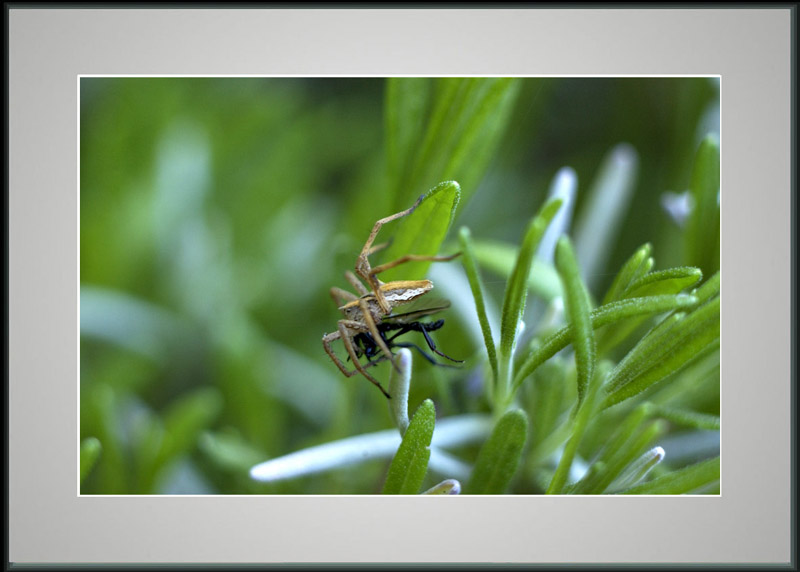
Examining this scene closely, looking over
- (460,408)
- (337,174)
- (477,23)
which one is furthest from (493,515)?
(337,174)

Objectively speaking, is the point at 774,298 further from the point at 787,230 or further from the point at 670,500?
the point at 670,500

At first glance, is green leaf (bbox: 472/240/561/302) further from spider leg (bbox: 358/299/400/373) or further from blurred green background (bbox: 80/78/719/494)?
spider leg (bbox: 358/299/400/373)

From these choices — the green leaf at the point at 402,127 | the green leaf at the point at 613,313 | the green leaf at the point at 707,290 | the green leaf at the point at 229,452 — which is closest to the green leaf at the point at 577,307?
the green leaf at the point at 613,313

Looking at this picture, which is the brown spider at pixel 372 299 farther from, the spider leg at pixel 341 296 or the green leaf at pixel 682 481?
the green leaf at pixel 682 481

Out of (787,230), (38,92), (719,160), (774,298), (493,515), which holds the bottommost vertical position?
(493,515)

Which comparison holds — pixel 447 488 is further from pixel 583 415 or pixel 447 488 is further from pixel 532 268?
pixel 532 268
